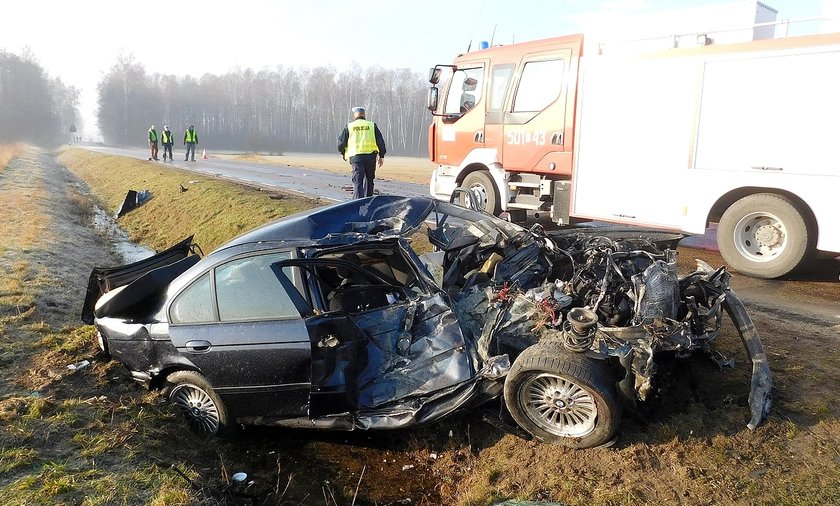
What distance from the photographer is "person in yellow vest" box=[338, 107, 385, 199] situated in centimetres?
945

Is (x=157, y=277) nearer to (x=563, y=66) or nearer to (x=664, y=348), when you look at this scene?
(x=664, y=348)

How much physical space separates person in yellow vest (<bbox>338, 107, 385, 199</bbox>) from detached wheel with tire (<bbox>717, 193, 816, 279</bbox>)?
540 cm

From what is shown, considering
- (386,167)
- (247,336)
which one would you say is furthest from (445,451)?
(386,167)

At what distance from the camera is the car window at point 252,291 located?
13.1 feet

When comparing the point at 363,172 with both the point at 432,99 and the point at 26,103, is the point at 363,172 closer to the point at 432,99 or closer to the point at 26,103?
the point at 432,99

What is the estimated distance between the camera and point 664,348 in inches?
136

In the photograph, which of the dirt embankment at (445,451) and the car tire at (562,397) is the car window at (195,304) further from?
the car tire at (562,397)

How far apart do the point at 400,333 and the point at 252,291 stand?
1.15 m

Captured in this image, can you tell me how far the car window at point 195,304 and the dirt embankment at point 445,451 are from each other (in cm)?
95

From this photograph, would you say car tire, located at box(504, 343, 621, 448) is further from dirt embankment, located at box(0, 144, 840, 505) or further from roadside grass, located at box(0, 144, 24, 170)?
roadside grass, located at box(0, 144, 24, 170)

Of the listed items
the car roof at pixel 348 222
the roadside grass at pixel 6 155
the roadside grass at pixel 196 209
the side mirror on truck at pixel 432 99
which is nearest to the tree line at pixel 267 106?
the roadside grass at pixel 6 155

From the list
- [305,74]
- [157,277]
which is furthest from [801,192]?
[305,74]

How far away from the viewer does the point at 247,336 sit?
4012 millimetres

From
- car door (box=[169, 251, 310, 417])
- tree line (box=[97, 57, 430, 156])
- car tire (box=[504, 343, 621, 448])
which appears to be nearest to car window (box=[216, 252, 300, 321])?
car door (box=[169, 251, 310, 417])
